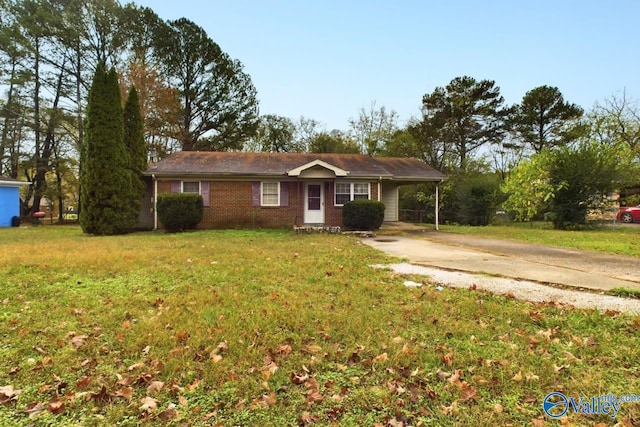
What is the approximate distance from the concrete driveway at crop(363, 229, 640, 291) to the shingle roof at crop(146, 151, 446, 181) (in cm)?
648

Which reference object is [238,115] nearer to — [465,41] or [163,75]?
[163,75]

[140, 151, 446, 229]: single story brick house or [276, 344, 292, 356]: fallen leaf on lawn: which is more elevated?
[140, 151, 446, 229]: single story brick house

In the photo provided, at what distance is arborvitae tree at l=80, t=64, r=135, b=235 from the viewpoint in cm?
1344

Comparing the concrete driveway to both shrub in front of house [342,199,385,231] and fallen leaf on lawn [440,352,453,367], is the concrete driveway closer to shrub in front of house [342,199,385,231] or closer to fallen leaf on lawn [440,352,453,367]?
fallen leaf on lawn [440,352,453,367]

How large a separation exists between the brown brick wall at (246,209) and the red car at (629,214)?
20.6 m

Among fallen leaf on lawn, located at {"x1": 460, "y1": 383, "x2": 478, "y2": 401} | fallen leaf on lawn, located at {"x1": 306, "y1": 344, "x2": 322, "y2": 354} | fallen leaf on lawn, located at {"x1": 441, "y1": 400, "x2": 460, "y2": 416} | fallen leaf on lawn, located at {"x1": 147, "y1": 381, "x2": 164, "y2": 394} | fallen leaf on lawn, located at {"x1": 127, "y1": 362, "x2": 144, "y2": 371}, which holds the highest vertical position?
fallen leaf on lawn, located at {"x1": 306, "y1": 344, "x2": 322, "y2": 354}

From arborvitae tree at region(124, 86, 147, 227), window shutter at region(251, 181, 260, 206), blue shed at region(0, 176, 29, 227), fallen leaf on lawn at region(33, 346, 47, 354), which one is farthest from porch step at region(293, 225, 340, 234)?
blue shed at region(0, 176, 29, 227)

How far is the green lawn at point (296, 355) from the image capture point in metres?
2.26

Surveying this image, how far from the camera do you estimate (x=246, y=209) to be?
605 inches

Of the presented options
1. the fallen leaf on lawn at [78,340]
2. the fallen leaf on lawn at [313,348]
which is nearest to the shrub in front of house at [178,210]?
the fallen leaf on lawn at [78,340]

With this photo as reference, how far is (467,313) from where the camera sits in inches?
157

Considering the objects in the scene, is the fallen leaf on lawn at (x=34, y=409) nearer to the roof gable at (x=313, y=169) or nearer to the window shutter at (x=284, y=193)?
the roof gable at (x=313, y=169)

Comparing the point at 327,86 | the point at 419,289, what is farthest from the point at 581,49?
the point at 419,289

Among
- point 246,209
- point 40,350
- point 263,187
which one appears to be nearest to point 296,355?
point 40,350
